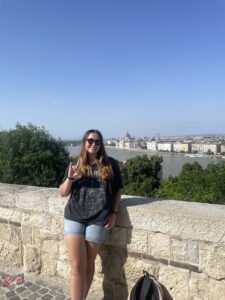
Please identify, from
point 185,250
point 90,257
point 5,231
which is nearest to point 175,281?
point 185,250

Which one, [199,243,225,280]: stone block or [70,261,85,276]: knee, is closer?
[199,243,225,280]: stone block

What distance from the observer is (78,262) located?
2.49 metres

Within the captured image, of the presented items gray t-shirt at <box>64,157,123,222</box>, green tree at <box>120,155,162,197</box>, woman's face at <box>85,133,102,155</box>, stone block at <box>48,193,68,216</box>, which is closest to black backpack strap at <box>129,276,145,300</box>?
gray t-shirt at <box>64,157,123,222</box>

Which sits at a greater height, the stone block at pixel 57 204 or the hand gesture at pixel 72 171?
the hand gesture at pixel 72 171

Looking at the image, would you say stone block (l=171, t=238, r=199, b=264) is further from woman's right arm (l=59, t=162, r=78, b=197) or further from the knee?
woman's right arm (l=59, t=162, r=78, b=197)

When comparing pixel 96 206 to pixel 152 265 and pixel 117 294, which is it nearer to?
pixel 152 265

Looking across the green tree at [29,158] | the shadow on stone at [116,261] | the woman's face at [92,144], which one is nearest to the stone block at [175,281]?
the shadow on stone at [116,261]

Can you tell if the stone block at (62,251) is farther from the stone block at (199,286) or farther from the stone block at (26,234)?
the stone block at (199,286)

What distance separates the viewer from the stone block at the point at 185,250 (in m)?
2.34

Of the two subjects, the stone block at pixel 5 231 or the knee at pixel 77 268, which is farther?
the stone block at pixel 5 231

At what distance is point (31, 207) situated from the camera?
322 cm

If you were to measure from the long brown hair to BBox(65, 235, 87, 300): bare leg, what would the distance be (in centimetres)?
50

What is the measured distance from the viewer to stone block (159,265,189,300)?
7.92ft

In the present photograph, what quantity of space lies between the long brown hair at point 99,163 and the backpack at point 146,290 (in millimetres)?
862
